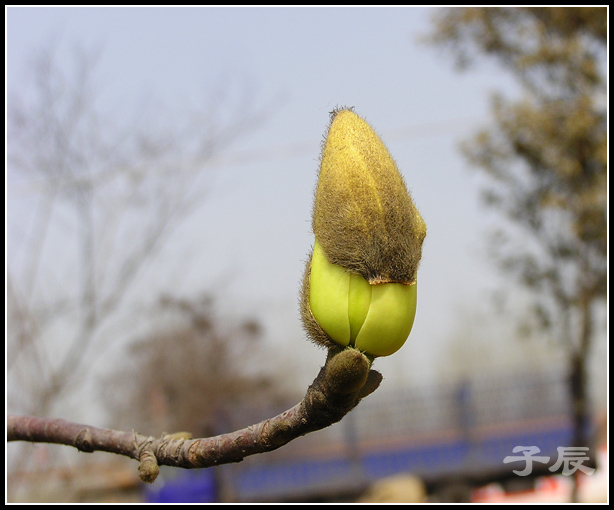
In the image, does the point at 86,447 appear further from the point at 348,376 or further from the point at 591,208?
the point at 591,208

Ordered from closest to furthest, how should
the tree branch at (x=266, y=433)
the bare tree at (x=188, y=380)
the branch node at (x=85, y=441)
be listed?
the tree branch at (x=266, y=433) → the branch node at (x=85, y=441) → the bare tree at (x=188, y=380)

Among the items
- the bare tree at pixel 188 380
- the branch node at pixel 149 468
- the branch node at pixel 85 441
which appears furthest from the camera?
the bare tree at pixel 188 380

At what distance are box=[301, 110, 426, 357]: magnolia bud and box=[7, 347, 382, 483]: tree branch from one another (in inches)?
2.0

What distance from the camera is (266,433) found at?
1031 mm

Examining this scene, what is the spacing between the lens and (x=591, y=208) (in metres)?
8.47

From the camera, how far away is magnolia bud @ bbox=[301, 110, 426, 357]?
0.95 m

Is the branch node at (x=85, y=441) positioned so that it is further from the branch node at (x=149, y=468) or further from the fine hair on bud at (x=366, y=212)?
the fine hair on bud at (x=366, y=212)

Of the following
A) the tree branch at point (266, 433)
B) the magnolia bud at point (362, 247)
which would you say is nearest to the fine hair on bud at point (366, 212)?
the magnolia bud at point (362, 247)

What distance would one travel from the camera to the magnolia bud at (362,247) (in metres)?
0.95

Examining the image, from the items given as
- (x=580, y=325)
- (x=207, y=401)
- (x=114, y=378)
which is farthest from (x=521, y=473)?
(x=114, y=378)

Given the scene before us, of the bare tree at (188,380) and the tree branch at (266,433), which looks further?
the bare tree at (188,380)

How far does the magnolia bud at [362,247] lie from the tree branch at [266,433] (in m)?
0.05

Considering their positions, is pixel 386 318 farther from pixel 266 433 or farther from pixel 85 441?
pixel 85 441

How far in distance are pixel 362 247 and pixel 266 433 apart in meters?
0.31
